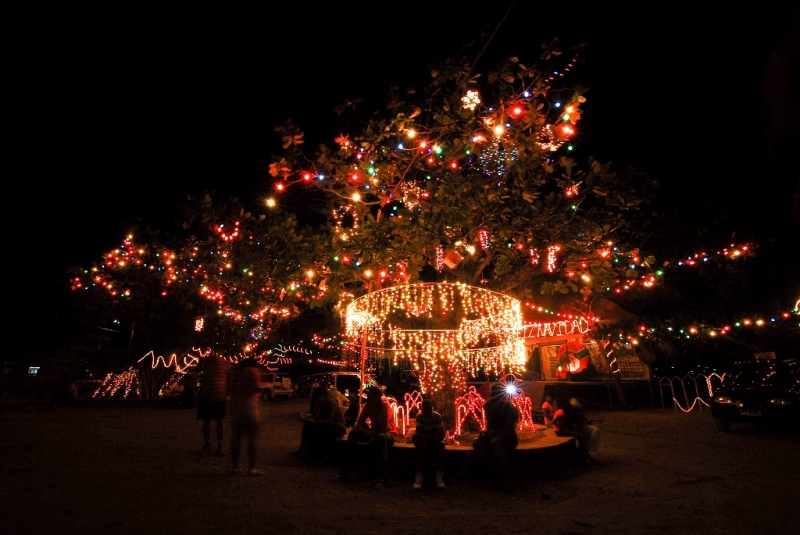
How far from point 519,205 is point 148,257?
17.5 metres

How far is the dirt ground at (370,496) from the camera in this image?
4.73 metres

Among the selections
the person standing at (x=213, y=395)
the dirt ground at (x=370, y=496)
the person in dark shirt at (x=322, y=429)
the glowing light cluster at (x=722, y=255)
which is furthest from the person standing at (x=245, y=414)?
the glowing light cluster at (x=722, y=255)

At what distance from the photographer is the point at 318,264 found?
9.40 meters

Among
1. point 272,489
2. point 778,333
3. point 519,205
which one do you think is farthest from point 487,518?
point 778,333

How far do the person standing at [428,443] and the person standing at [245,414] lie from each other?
85.7 inches

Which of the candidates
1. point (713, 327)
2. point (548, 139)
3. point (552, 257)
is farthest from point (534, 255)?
point (713, 327)

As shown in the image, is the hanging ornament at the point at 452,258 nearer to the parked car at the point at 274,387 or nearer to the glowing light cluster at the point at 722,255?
the glowing light cluster at the point at 722,255

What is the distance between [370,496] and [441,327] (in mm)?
3655

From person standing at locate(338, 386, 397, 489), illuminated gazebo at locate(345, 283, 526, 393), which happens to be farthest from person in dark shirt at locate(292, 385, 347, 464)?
illuminated gazebo at locate(345, 283, 526, 393)

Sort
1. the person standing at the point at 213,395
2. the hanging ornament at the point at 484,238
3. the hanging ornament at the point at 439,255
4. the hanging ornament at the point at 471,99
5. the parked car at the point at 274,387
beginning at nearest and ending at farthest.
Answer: the hanging ornament at the point at 471,99, the person standing at the point at 213,395, the hanging ornament at the point at 484,238, the hanging ornament at the point at 439,255, the parked car at the point at 274,387

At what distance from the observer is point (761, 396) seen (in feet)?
35.2

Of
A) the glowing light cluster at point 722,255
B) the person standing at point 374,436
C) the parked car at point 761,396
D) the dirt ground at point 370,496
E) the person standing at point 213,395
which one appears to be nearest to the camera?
the dirt ground at point 370,496

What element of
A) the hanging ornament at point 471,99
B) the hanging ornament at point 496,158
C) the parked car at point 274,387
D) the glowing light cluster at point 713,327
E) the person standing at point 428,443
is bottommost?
the person standing at point 428,443

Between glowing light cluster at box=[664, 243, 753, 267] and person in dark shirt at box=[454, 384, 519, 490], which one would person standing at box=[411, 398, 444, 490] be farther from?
glowing light cluster at box=[664, 243, 753, 267]
